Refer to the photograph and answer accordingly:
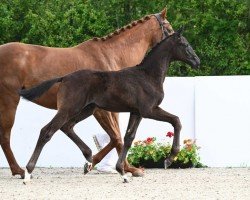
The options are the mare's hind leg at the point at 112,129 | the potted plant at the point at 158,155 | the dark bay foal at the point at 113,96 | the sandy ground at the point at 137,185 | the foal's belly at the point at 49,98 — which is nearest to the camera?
the sandy ground at the point at 137,185

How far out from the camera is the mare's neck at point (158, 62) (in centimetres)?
1320

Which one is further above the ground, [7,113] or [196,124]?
[7,113]

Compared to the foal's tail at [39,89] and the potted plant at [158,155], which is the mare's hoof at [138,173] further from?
the foal's tail at [39,89]

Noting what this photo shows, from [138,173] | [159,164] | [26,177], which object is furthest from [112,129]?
[159,164]

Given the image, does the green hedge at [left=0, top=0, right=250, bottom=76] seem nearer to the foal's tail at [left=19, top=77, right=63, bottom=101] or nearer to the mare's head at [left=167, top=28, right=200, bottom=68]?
the mare's head at [left=167, top=28, right=200, bottom=68]

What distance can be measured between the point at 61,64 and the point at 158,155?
7.77 ft

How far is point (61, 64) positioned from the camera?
1452 centimetres

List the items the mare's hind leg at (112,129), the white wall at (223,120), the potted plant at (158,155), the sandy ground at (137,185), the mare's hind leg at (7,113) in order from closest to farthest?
1. the sandy ground at (137,185)
2. the mare's hind leg at (7,113)
3. the mare's hind leg at (112,129)
4. the potted plant at (158,155)
5. the white wall at (223,120)

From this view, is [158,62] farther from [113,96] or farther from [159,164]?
[159,164]

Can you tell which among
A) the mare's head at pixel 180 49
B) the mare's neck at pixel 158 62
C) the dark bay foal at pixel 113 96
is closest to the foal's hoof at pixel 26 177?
the dark bay foal at pixel 113 96

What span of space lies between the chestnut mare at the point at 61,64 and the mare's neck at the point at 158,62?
4.27 ft

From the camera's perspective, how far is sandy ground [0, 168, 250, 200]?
1162 cm

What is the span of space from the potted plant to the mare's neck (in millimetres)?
2520

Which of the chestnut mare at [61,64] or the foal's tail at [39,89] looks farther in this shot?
the chestnut mare at [61,64]
